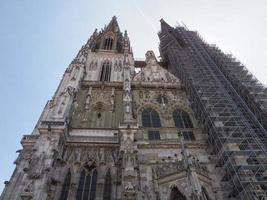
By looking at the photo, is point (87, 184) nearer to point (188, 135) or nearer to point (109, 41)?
point (188, 135)

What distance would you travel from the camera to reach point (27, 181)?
1063cm

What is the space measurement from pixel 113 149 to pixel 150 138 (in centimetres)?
259

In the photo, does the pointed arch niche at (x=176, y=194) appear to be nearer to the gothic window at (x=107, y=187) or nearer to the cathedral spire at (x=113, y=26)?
the gothic window at (x=107, y=187)

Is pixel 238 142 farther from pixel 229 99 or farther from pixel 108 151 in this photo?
pixel 108 151

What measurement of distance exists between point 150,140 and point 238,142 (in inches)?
196

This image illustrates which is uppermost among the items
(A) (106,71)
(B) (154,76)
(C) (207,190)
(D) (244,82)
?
(A) (106,71)

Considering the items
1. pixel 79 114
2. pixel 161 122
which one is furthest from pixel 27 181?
pixel 161 122

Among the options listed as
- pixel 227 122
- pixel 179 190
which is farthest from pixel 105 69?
pixel 179 190

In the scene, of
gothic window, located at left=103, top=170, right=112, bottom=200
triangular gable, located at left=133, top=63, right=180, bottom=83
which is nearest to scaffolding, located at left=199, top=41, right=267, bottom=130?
triangular gable, located at left=133, top=63, right=180, bottom=83

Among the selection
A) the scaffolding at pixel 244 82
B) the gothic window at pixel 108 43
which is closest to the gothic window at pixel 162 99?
the scaffolding at pixel 244 82

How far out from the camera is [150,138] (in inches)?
591

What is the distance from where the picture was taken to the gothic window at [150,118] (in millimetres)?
16234

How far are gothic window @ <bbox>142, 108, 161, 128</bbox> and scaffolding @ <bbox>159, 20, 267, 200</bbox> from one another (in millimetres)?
3033

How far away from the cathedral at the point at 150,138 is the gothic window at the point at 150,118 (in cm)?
7
